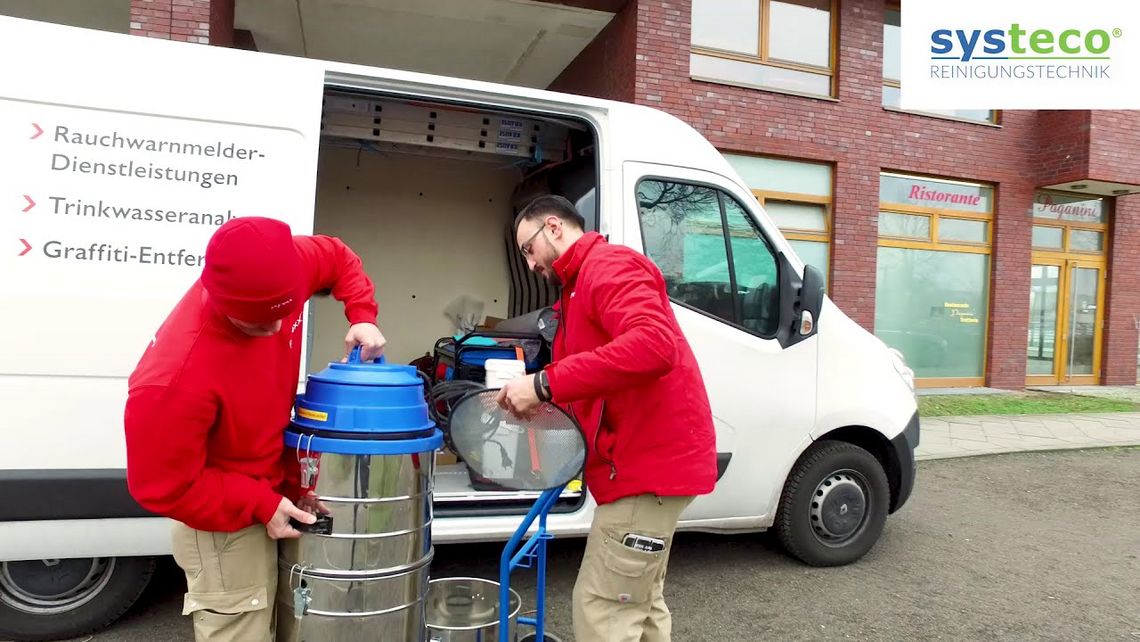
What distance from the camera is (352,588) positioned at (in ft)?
6.10

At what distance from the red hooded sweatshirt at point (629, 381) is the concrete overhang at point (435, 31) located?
7.71 meters

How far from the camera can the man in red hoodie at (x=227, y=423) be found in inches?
60.4

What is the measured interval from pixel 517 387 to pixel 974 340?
1210cm

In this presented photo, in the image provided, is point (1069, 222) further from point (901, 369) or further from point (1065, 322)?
point (901, 369)

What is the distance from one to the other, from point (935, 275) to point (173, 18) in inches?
435

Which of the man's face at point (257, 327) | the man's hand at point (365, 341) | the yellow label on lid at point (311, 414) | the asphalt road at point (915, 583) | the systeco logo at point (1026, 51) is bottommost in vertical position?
the asphalt road at point (915, 583)

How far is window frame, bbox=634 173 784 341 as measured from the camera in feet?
11.6

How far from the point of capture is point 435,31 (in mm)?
9555

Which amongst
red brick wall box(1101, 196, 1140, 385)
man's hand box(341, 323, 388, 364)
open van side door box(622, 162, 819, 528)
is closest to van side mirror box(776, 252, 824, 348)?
open van side door box(622, 162, 819, 528)

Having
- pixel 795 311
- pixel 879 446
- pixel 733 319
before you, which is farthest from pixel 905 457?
pixel 733 319

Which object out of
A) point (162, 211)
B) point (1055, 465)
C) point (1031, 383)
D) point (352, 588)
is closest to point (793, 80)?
point (1055, 465)

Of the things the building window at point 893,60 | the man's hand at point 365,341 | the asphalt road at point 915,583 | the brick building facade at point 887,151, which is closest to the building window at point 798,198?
the brick building facade at point 887,151

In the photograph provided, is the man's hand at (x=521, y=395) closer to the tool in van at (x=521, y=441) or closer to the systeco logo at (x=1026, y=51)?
the tool in van at (x=521, y=441)

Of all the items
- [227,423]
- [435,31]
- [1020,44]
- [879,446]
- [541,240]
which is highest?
[1020,44]
